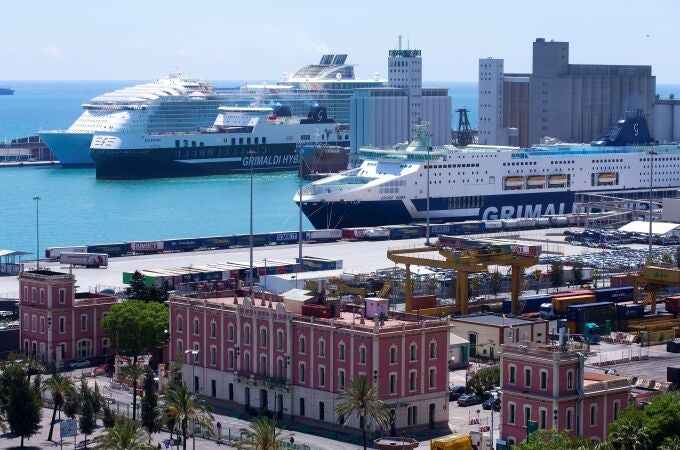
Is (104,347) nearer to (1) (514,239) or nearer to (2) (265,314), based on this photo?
(2) (265,314)

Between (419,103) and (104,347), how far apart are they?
61.9 m

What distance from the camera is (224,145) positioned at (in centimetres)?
9719

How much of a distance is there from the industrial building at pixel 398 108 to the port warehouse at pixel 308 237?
27.8 m

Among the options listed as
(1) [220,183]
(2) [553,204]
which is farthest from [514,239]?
(1) [220,183]

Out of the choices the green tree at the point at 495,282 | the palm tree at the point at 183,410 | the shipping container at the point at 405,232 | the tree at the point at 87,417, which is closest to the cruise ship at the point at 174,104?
the shipping container at the point at 405,232

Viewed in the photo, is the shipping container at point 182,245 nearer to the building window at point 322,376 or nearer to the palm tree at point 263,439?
the building window at point 322,376

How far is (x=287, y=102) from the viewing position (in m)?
107

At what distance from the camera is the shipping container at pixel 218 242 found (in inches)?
2096

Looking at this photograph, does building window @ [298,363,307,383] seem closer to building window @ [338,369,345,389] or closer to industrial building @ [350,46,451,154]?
building window @ [338,369,345,389]

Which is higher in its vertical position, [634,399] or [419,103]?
[419,103]

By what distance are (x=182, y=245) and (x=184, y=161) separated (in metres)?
42.7

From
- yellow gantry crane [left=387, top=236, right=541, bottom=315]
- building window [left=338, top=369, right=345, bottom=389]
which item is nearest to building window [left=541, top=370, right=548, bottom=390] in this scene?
building window [left=338, top=369, right=345, bottom=389]

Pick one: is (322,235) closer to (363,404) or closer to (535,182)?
(535,182)

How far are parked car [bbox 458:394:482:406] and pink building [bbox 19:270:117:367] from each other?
27.0ft
